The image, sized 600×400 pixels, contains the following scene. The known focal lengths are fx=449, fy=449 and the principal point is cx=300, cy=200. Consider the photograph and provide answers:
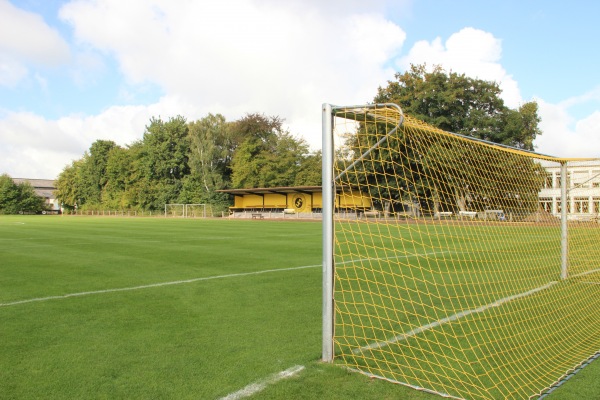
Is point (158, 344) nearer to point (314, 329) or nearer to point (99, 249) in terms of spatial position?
point (314, 329)

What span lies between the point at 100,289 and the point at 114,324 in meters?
2.29

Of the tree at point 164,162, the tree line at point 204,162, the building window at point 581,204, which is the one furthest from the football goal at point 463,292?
the tree at point 164,162

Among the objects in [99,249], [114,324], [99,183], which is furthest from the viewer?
[99,183]

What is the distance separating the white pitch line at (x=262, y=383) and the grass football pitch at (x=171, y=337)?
15 mm

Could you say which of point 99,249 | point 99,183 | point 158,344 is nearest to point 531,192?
point 158,344

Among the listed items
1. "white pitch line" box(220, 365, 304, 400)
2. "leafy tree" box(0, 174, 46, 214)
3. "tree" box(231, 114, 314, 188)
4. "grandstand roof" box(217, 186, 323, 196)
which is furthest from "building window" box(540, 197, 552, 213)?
"leafy tree" box(0, 174, 46, 214)

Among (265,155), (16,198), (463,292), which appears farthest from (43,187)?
(463,292)

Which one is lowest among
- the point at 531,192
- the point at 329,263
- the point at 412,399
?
the point at 412,399

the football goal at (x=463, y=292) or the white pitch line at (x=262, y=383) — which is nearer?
the white pitch line at (x=262, y=383)

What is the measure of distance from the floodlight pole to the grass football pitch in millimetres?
253

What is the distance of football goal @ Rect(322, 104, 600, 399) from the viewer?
12.6 feet

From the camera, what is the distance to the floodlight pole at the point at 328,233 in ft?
12.7

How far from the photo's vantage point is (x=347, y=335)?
4699mm

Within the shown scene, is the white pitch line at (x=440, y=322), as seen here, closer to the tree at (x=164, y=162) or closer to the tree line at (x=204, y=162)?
the tree line at (x=204, y=162)
